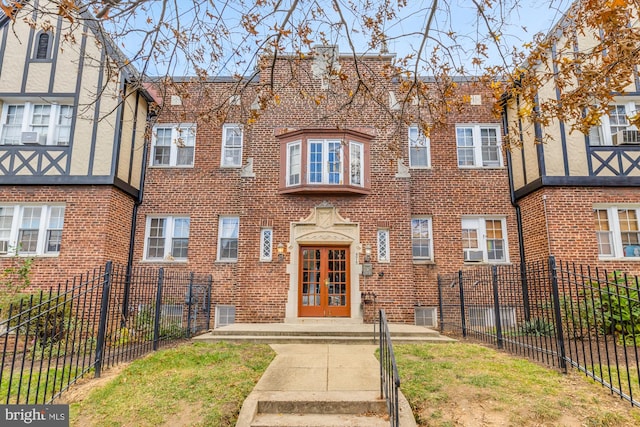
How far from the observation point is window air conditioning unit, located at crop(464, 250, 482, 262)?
13.2 meters

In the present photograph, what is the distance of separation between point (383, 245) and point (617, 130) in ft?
26.4

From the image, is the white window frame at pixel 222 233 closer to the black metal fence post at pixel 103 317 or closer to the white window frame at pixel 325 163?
the white window frame at pixel 325 163

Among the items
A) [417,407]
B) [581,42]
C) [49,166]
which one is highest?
[581,42]

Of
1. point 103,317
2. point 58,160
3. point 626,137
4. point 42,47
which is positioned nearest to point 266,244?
point 103,317

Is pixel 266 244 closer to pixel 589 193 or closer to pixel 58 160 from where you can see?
pixel 58 160

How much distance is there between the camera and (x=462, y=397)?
5.29 meters

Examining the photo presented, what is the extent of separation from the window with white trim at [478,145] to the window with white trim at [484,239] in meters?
2.07

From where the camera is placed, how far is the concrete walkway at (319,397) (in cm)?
482

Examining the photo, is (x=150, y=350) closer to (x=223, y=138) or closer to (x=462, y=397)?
(x=462, y=397)

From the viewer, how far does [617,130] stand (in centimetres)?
1198

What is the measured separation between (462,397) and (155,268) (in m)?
10.8

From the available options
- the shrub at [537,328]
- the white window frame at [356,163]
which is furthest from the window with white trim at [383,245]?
the shrub at [537,328]

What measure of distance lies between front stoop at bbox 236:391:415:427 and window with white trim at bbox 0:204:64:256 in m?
9.86

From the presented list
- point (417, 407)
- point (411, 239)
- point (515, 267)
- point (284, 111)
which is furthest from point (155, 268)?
point (515, 267)
